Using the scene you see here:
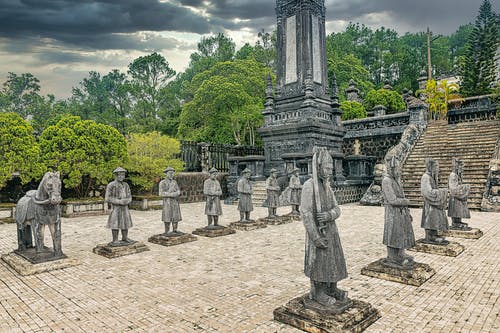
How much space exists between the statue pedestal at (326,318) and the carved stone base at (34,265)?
4.87 m

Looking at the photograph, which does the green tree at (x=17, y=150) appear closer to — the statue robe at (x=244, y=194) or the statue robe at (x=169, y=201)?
the statue robe at (x=169, y=201)

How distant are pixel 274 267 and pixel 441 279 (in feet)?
9.70

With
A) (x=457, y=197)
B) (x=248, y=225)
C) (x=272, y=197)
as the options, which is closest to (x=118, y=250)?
(x=248, y=225)

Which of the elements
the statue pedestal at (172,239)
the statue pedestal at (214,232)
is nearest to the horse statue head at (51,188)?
the statue pedestal at (172,239)

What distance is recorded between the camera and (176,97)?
132ft

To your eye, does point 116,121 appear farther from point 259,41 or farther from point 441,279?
point 441,279

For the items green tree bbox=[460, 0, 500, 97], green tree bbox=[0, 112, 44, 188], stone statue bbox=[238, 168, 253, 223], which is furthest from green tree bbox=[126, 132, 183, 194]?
green tree bbox=[460, 0, 500, 97]

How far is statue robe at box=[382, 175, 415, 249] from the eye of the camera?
232 inches

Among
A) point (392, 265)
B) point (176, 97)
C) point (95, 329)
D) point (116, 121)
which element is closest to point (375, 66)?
point (176, 97)

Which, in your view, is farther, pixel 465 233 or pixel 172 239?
pixel 172 239

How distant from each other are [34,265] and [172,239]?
3.14m

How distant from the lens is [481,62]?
2819cm

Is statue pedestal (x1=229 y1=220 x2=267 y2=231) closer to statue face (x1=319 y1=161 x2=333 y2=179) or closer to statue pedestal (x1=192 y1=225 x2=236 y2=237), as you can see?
statue pedestal (x1=192 y1=225 x2=236 y2=237)

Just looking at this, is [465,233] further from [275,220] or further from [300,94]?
[300,94]
